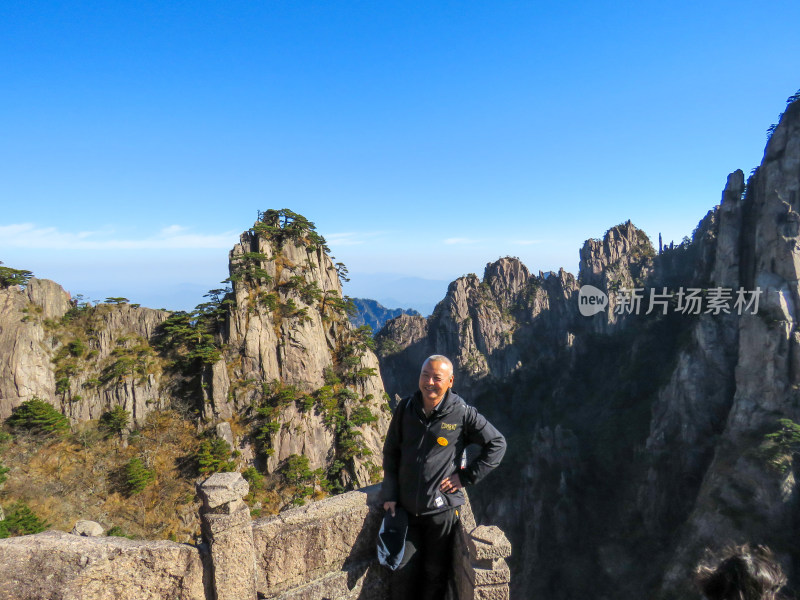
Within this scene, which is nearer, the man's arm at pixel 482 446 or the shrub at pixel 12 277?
the man's arm at pixel 482 446

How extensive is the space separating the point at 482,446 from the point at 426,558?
128 cm

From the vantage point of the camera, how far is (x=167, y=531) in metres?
20.7

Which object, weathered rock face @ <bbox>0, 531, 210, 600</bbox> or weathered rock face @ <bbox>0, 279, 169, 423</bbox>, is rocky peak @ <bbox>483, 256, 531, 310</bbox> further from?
weathered rock face @ <bbox>0, 531, 210, 600</bbox>

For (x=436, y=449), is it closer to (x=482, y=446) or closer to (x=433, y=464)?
(x=433, y=464)

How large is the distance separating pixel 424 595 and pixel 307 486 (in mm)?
24235

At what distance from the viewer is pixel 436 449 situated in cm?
399

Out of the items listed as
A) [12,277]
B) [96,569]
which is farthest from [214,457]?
[96,569]

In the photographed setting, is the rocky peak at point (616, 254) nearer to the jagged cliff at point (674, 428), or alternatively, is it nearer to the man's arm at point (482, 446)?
the jagged cliff at point (674, 428)

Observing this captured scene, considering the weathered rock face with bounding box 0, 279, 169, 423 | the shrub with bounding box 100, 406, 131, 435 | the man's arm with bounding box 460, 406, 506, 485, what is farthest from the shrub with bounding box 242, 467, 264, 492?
the man's arm with bounding box 460, 406, 506, 485

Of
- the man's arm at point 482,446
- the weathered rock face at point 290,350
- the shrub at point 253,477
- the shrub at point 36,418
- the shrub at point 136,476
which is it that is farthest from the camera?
the weathered rock face at point 290,350

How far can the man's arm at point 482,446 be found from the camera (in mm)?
3994

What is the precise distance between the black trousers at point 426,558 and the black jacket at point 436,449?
0.16 m

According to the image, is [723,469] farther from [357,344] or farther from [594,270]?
[594,270]

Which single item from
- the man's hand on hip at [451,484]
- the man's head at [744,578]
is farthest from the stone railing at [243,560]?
the man's head at [744,578]
